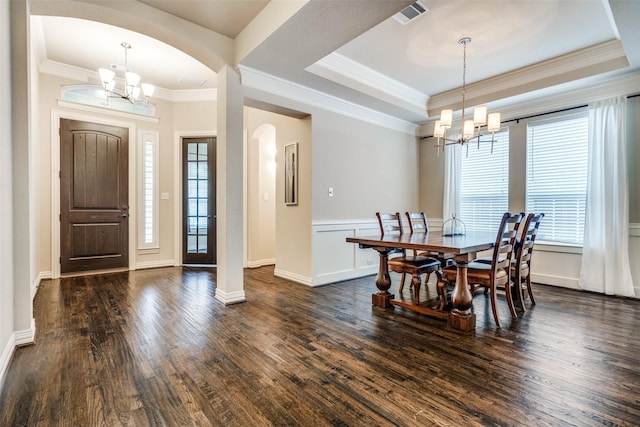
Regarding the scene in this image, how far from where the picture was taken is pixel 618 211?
3549mm

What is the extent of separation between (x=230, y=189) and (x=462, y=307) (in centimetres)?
254

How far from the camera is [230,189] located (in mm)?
3291

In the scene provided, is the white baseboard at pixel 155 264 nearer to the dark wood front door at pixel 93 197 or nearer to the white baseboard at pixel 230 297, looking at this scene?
the dark wood front door at pixel 93 197

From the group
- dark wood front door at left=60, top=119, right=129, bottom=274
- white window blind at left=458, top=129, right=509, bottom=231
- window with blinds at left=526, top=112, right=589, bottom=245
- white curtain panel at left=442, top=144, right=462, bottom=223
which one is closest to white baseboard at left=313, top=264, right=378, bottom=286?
white curtain panel at left=442, top=144, right=462, bottom=223

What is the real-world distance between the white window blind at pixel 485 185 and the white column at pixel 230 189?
11.5 feet

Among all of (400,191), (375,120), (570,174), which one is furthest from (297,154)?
(570,174)

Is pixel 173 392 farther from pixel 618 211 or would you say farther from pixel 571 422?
pixel 618 211

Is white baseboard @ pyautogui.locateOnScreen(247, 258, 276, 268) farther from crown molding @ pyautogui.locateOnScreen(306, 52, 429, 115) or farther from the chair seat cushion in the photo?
crown molding @ pyautogui.locateOnScreen(306, 52, 429, 115)

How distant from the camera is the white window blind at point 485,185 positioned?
181 inches

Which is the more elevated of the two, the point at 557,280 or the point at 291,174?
the point at 291,174

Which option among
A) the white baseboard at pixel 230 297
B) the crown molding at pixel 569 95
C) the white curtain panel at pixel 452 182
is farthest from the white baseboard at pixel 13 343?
the crown molding at pixel 569 95

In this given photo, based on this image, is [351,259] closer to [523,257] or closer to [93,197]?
[523,257]

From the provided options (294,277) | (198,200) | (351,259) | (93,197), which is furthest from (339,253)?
(93,197)

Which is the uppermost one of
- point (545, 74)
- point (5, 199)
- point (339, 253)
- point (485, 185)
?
point (545, 74)
